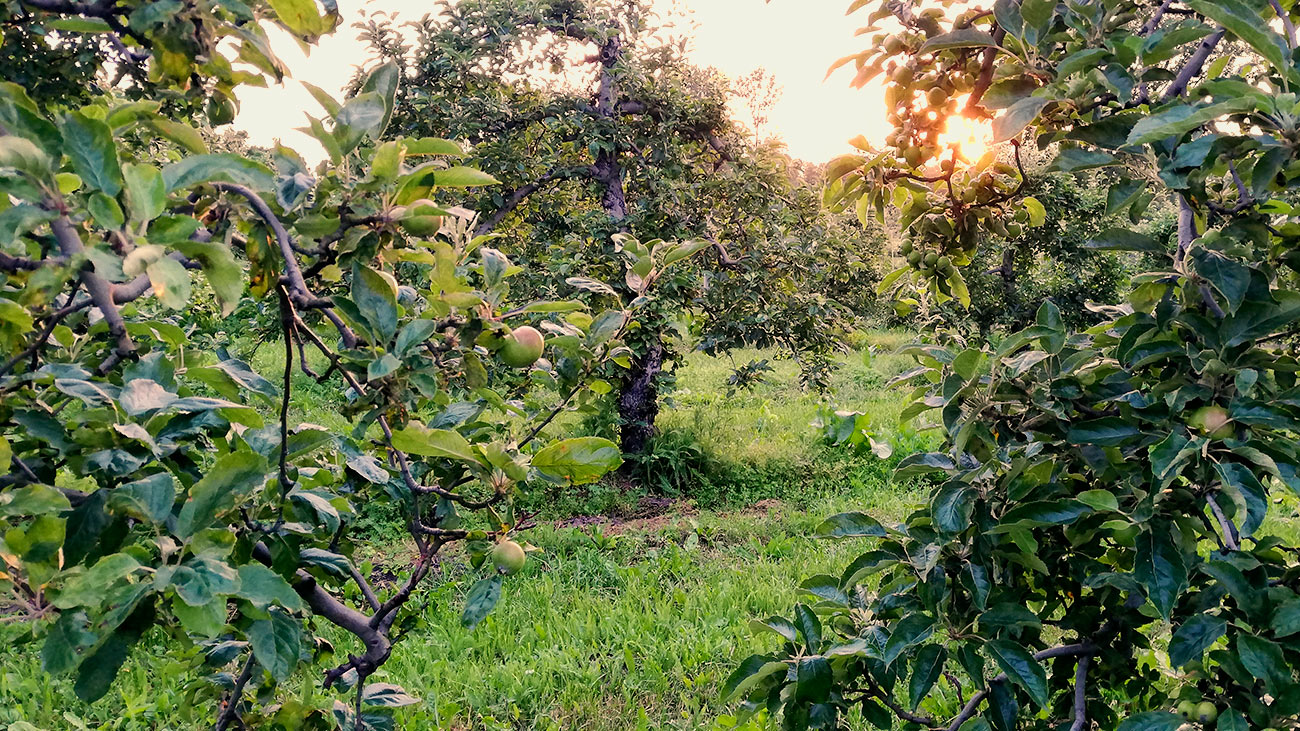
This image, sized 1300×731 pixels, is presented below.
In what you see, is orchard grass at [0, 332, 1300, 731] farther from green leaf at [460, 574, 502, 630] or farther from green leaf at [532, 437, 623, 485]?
green leaf at [532, 437, 623, 485]

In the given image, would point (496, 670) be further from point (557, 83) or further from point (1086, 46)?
point (557, 83)

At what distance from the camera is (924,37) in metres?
1.54

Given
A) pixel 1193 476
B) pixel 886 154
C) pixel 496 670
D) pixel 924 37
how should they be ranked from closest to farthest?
pixel 1193 476 → pixel 924 37 → pixel 886 154 → pixel 496 670

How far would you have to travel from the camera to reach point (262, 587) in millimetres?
696

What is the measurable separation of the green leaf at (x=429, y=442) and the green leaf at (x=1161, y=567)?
0.96 m

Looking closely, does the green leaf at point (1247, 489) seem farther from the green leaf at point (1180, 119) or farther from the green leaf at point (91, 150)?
the green leaf at point (91, 150)

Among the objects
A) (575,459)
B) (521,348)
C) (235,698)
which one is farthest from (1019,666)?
(235,698)

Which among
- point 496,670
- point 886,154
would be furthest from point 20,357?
point 496,670

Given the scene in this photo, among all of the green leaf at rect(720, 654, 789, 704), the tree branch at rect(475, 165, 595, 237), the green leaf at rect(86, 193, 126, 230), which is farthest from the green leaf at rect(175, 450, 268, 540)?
the tree branch at rect(475, 165, 595, 237)

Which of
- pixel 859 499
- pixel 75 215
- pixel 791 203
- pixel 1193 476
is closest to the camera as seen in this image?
pixel 75 215

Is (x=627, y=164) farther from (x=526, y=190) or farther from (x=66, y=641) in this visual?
(x=66, y=641)

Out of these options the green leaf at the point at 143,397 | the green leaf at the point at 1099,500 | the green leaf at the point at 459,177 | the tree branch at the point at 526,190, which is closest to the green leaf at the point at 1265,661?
the green leaf at the point at 1099,500

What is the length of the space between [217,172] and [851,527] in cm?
113

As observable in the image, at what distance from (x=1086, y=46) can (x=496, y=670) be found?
114 inches
